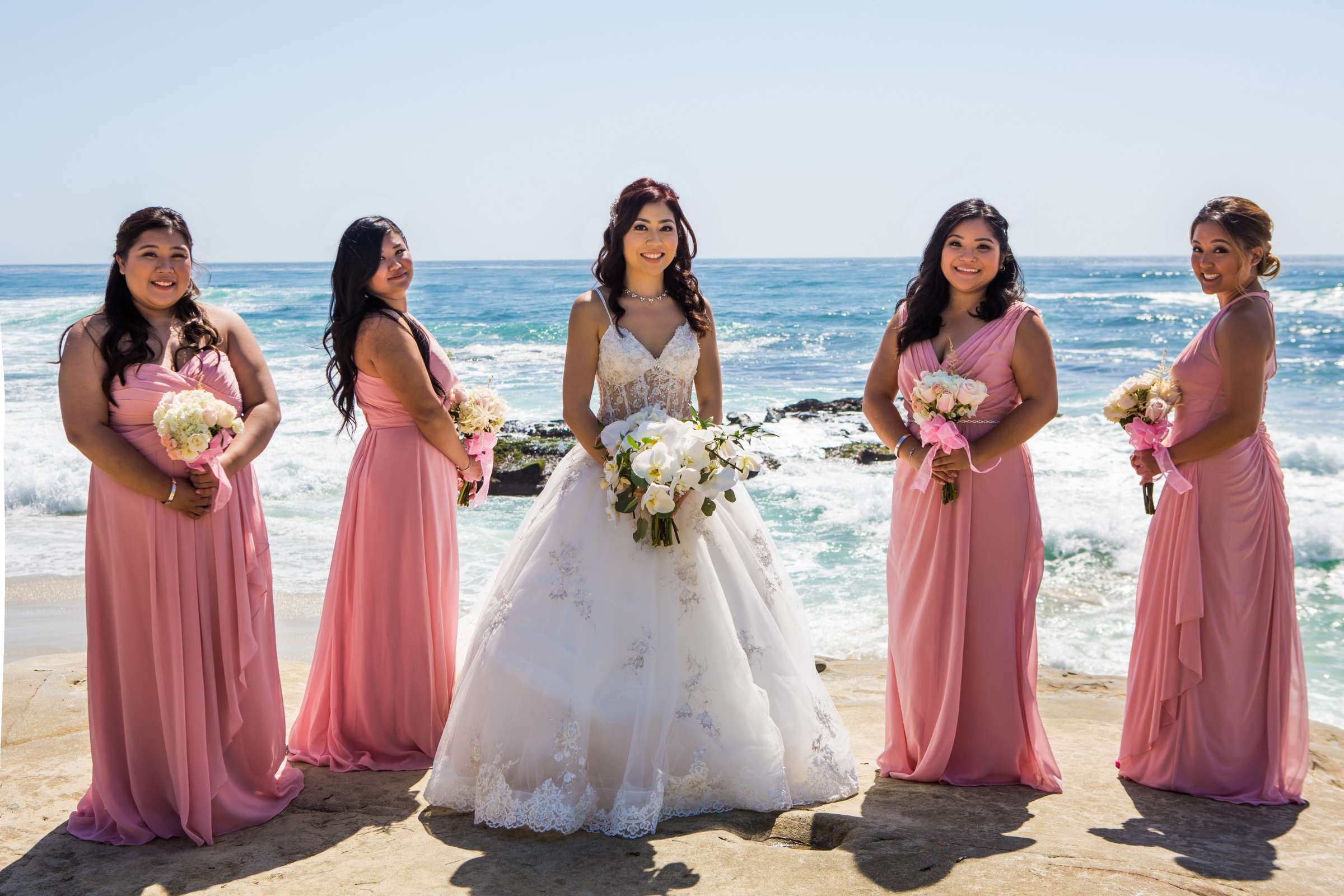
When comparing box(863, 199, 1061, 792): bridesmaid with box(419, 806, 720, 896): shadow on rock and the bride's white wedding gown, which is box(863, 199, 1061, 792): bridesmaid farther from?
box(419, 806, 720, 896): shadow on rock

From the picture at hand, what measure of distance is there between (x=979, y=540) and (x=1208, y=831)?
57.4 inches

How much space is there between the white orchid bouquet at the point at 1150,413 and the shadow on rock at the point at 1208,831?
1.28m

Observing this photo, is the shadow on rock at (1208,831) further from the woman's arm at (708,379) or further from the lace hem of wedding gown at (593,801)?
the woman's arm at (708,379)

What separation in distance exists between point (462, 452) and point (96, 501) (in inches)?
63.6

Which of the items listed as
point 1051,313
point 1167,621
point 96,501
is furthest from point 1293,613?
point 1051,313

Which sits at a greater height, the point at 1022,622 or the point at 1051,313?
the point at 1051,313

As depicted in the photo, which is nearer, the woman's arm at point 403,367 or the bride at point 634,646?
the bride at point 634,646

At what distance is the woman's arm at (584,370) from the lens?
15.6 feet

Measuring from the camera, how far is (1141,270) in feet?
237

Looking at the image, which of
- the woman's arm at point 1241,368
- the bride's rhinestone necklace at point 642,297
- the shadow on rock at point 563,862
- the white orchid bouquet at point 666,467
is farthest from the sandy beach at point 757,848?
the bride's rhinestone necklace at point 642,297

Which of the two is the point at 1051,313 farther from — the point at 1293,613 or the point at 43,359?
the point at 1293,613

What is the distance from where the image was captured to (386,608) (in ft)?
17.1

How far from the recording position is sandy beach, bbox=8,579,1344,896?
3.82 meters

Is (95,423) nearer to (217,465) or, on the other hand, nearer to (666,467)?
(217,465)
